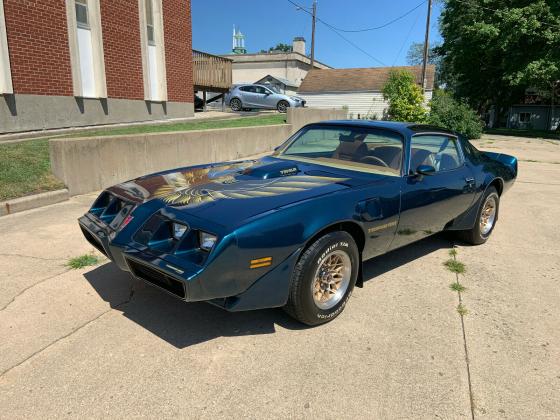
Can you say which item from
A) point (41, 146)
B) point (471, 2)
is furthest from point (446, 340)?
point (471, 2)

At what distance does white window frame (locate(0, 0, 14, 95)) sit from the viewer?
9.58 m

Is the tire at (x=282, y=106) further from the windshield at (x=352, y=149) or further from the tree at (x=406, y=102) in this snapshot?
the windshield at (x=352, y=149)

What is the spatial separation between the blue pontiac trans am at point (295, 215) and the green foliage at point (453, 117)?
18.2m

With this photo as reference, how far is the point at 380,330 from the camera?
3.29 metres

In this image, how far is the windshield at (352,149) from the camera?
4094mm

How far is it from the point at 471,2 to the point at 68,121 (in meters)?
27.7

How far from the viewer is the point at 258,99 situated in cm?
2470

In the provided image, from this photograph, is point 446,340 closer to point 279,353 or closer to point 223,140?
point 279,353

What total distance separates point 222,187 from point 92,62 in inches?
412

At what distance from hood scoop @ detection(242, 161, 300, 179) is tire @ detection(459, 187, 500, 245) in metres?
2.36

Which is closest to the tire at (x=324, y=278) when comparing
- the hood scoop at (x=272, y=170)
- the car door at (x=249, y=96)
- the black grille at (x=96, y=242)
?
the hood scoop at (x=272, y=170)

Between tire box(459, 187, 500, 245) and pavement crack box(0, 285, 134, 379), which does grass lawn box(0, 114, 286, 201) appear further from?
tire box(459, 187, 500, 245)

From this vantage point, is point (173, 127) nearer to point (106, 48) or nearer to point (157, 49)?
point (106, 48)

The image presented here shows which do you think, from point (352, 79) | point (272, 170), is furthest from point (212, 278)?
point (352, 79)
